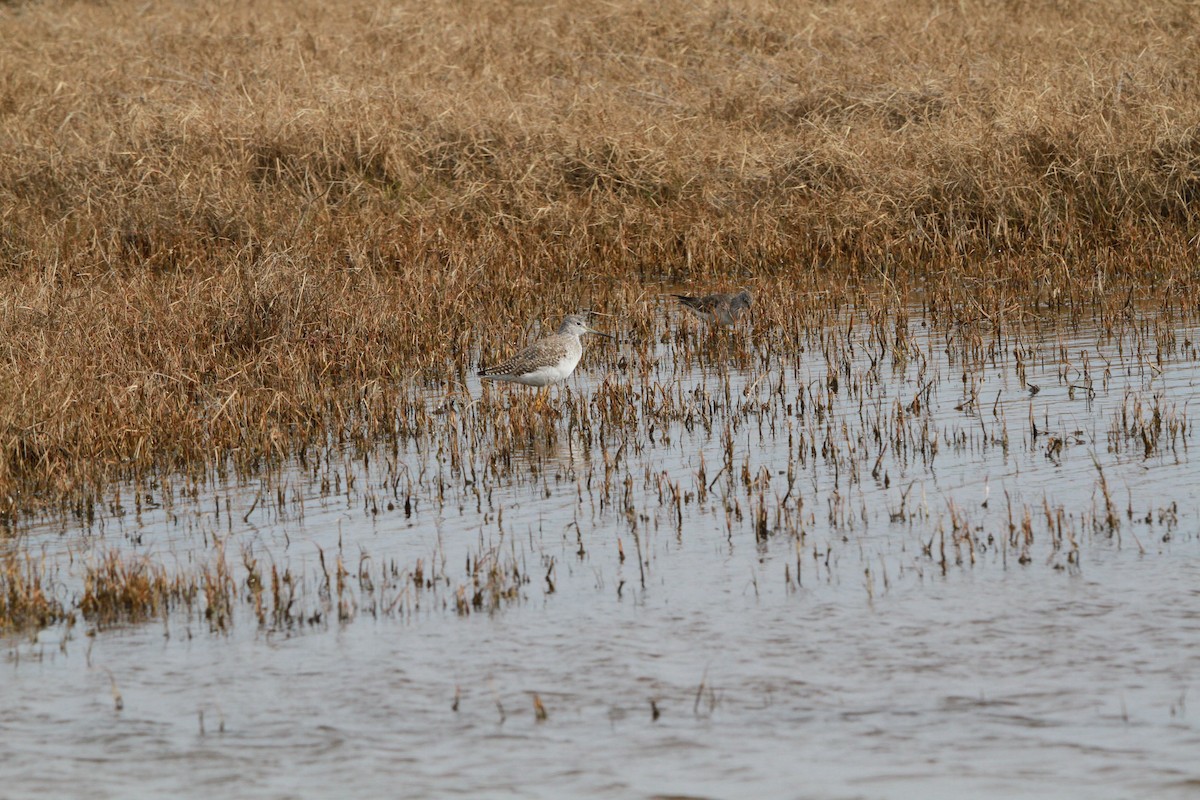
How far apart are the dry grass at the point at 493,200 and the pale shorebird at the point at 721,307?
293mm

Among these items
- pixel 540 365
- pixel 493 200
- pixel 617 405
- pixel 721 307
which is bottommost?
pixel 617 405

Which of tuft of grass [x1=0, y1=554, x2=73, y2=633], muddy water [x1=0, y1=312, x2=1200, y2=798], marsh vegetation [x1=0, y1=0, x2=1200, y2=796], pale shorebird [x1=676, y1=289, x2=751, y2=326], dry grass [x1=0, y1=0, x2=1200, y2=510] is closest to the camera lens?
muddy water [x1=0, y1=312, x2=1200, y2=798]

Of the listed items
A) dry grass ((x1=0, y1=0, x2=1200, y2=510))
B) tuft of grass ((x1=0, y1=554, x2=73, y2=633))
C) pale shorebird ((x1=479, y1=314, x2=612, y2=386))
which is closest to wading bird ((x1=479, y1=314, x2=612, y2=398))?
pale shorebird ((x1=479, y1=314, x2=612, y2=386))

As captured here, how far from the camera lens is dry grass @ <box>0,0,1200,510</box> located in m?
10.1

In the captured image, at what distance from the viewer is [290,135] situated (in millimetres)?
16156

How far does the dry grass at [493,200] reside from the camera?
10.1 metres

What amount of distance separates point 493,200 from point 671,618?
9.74 m

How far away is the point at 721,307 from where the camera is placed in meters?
12.1

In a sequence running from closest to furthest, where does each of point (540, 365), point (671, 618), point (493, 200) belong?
point (671, 618) < point (540, 365) < point (493, 200)

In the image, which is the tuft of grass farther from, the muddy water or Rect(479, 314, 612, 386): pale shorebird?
Rect(479, 314, 612, 386): pale shorebird

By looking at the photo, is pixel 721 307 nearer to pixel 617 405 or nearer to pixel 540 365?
pixel 540 365

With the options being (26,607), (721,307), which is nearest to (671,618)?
(26,607)

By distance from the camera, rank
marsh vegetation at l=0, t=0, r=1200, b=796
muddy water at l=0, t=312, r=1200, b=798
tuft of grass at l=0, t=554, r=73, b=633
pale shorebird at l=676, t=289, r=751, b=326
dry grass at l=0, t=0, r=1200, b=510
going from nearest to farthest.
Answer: muddy water at l=0, t=312, r=1200, b=798
marsh vegetation at l=0, t=0, r=1200, b=796
tuft of grass at l=0, t=554, r=73, b=633
dry grass at l=0, t=0, r=1200, b=510
pale shorebird at l=676, t=289, r=751, b=326

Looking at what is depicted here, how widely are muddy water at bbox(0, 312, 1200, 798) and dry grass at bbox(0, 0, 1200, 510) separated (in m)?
1.38
